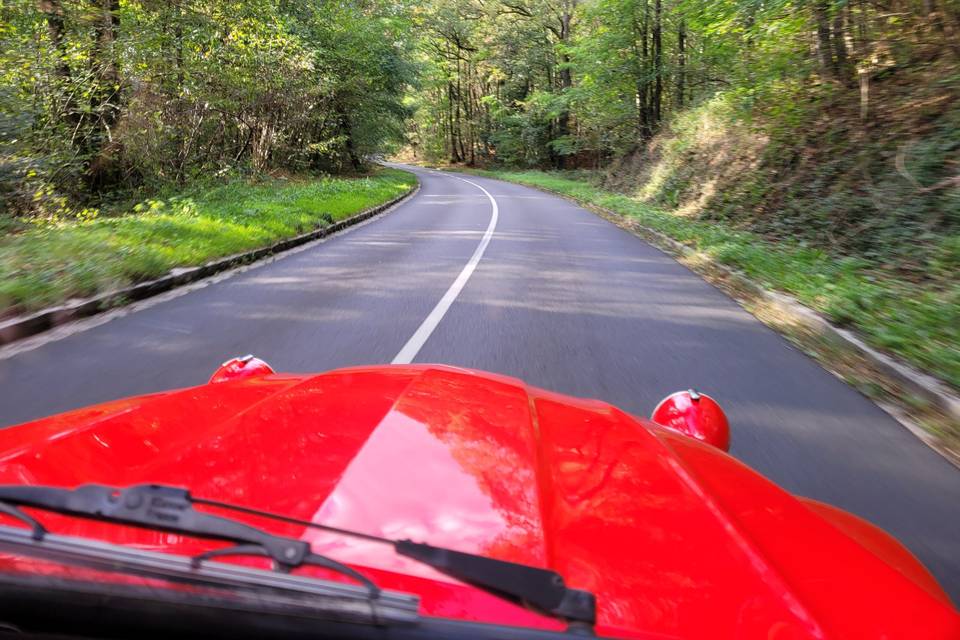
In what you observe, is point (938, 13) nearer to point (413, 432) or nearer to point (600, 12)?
point (413, 432)

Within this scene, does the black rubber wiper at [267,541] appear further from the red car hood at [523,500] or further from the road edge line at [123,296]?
the road edge line at [123,296]

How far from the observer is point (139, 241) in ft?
33.0

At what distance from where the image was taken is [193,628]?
1241 millimetres

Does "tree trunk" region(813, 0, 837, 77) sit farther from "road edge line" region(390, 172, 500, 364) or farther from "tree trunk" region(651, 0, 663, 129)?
"tree trunk" region(651, 0, 663, 129)

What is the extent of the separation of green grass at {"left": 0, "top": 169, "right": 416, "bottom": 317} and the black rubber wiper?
20.6 feet

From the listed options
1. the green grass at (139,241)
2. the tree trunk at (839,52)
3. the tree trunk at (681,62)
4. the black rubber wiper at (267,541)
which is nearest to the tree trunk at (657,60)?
the tree trunk at (681,62)

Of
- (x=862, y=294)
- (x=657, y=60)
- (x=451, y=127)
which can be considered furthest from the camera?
(x=451, y=127)

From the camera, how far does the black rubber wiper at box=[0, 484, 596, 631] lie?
4.17 ft

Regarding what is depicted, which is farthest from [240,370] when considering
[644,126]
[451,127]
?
[451,127]

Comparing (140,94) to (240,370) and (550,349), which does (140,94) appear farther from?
(240,370)

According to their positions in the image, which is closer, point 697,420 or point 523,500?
point 523,500

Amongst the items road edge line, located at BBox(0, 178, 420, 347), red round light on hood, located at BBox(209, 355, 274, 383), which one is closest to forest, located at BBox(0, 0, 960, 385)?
road edge line, located at BBox(0, 178, 420, 347)

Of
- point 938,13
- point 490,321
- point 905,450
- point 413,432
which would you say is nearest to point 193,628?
point 413,432

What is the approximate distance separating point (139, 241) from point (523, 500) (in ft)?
33.0
